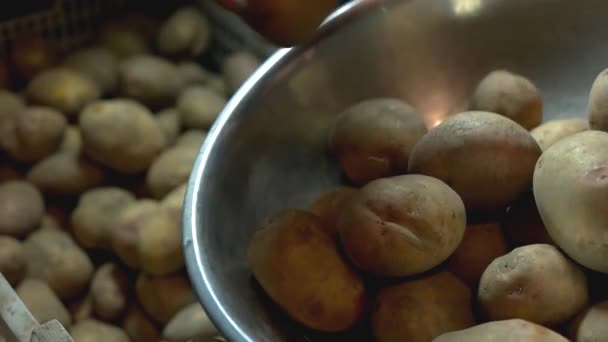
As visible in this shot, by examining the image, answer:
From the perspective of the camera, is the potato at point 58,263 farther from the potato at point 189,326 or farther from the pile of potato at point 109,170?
the potato at point 189,326

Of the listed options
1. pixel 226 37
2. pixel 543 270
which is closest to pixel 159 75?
pixel 226 37

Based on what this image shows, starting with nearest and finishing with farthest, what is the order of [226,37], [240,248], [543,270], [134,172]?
[543,270] → [240,248] → [134,172] → [226,37]

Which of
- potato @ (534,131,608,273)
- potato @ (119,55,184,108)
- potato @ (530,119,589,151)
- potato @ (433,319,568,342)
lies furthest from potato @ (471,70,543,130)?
potato @ (119,55,184,108)

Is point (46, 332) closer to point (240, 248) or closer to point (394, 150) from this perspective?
point (240, 248)

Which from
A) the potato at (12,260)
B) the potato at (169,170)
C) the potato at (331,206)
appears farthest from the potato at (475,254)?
the potato at (12,260)

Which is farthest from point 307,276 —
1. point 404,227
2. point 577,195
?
point 577,195

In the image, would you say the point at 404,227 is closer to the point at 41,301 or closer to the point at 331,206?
the point at 331,206
